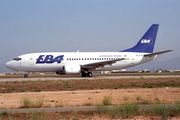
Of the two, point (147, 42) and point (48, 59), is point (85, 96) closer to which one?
point (48, 59)

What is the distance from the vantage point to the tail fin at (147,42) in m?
39.6

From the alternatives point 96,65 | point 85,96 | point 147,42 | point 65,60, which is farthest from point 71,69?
point 85,96

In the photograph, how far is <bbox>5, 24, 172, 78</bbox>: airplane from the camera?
36.4 meters

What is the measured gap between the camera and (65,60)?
37.1 meters

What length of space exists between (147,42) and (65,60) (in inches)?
494

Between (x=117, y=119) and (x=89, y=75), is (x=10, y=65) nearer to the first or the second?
(x=89, y=75)

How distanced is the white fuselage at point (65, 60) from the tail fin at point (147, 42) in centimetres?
103

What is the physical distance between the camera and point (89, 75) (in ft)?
125

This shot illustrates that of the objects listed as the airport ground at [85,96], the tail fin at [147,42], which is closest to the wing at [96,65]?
the tail fin at [147,42]

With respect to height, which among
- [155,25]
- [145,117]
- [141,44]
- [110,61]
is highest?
[155,25]

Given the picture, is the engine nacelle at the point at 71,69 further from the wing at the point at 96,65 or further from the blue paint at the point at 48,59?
the blue paint at the point at 48,59

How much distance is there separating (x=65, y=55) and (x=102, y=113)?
89.6ft

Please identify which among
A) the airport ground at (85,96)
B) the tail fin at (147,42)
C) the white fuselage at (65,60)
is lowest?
the airport ground at (85,96)

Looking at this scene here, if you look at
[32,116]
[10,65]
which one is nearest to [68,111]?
[32,116]
